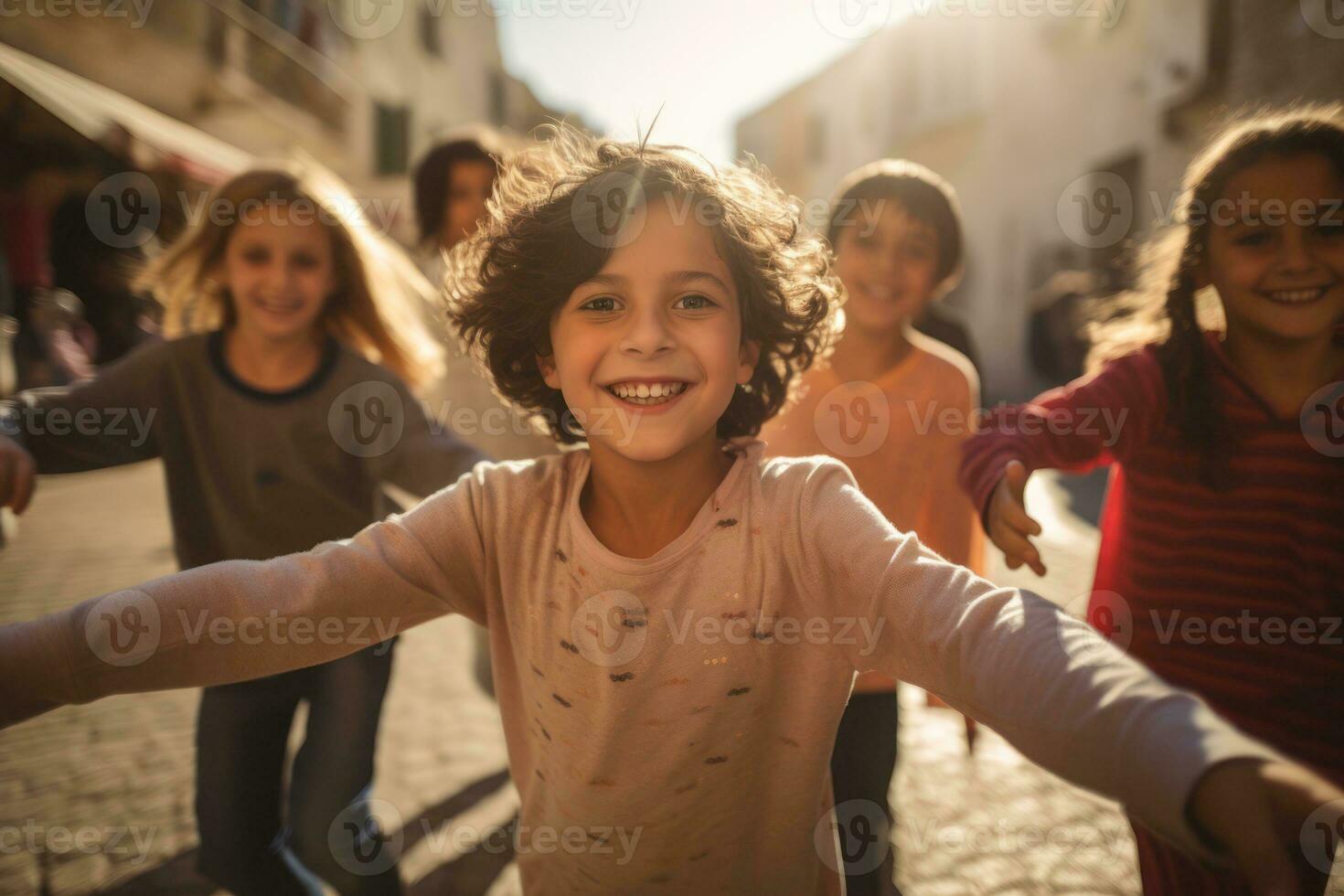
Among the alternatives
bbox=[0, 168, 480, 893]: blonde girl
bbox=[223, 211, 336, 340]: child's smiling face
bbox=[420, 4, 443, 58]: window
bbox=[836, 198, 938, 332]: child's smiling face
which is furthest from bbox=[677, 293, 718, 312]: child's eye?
bbox=[420, 4, 443, 58]: window

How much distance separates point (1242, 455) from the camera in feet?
5.68

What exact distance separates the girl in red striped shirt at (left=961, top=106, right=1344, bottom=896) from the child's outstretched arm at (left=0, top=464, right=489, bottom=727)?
1065mm

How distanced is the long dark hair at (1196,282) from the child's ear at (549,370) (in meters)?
1.42

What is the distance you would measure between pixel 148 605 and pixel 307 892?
141 centimetres

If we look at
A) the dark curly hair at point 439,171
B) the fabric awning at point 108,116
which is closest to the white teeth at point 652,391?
the dark curly hair at point 439,171

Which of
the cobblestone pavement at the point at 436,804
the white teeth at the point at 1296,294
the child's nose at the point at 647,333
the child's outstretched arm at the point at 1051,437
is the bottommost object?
the cobblestone pavement at the point at 436,804

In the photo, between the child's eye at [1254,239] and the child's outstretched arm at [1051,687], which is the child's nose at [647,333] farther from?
the child's eye at [1254,239]

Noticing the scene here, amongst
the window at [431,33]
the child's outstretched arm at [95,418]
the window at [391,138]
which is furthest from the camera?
the window at [431,33]

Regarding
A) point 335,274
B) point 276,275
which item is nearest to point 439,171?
point 335,274

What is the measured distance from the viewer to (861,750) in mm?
2148

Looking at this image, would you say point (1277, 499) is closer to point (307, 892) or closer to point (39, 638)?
point (39, 638)

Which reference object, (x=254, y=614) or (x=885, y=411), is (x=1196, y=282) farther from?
(x=254, y=614)

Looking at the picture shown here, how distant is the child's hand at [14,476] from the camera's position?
58.8 inches

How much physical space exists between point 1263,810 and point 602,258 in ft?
4.12
